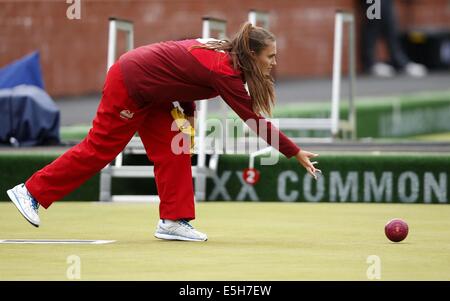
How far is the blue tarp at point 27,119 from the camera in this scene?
10.1 meters

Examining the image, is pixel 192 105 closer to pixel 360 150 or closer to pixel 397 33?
pixel 360 150

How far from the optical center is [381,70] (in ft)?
72.4

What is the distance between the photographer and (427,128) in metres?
17.2

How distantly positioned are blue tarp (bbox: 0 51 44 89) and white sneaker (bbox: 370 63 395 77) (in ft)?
38.8

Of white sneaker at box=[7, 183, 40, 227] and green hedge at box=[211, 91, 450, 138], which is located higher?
white sneaker at box=[7, 183, 40, 227]

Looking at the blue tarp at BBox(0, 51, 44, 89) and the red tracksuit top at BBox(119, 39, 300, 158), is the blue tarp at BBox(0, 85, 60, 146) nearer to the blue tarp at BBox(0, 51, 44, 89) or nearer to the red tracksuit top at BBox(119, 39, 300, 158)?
the blue tarp at BBox(0, 51, 44, 89)

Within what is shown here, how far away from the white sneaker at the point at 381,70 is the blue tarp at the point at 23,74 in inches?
466

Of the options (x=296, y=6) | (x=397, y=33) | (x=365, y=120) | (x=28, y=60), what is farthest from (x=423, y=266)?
(x=397, y=33)

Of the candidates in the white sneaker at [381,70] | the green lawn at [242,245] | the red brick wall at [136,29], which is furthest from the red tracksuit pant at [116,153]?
the white sneaker at [381,70]

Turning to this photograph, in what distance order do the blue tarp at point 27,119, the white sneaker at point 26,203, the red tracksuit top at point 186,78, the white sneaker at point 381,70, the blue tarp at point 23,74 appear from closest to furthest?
1. the red tracksuit top at point 186,78
2. the white sneaker at point 26,203
3. the blue tarp at point 27,119
4. the blue tarp at point 23,74
5. the white sneaker at point 381,70

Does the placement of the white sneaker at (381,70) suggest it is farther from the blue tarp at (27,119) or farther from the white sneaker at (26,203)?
the white sneaker at (26,203)

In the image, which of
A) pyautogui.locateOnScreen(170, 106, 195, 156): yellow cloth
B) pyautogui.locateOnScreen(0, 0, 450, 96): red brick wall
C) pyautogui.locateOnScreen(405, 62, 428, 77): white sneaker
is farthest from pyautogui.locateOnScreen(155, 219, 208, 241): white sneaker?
pyautogui.locateOnScreen(405, 62, 428, 77): white sneaker

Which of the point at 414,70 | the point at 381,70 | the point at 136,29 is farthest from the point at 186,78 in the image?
the point at 414,70

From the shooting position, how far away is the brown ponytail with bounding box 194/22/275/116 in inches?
251
